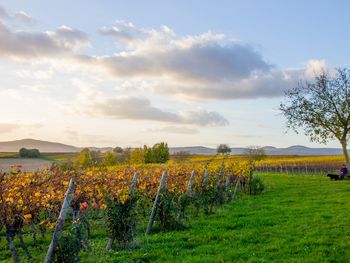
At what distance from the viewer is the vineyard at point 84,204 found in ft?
27.6

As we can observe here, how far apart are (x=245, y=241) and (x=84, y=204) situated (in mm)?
4887

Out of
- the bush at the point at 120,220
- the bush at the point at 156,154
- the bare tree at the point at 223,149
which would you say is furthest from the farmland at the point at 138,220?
the bare tree at the point at 223,149

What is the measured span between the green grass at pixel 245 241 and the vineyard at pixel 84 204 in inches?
25.8

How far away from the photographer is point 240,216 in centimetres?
1667

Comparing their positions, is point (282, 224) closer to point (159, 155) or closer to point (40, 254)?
point (40, 254)

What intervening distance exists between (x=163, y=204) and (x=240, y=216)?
444 centimetres

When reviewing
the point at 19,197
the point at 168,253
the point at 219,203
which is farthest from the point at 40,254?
the point at 219,203

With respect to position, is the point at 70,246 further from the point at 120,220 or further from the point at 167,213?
the point at 167,213

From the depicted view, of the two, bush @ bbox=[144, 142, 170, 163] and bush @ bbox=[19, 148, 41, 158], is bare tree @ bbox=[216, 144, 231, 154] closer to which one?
bush @ bbox=[144, 142, 170, 163]

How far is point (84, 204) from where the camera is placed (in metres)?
9.60

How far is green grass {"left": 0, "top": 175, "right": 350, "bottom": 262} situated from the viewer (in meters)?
9.83

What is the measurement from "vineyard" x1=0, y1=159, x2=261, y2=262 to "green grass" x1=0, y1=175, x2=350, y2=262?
656mm

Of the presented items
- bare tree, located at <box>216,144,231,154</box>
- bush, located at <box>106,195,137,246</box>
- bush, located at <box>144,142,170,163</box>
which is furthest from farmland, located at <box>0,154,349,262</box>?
bare tree, located at <box>216,144,231,154</box>

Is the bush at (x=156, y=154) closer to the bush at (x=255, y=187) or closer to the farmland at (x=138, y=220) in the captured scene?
the bush at (x=255, y=187)
